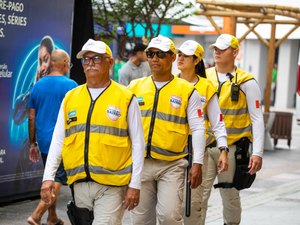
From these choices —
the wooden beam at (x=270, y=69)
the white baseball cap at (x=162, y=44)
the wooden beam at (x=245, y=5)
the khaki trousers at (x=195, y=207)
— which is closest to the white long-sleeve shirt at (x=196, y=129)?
the white baseball cap at (x=162, y=44)

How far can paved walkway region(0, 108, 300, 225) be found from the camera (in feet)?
32.7

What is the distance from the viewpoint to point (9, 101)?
401 inches

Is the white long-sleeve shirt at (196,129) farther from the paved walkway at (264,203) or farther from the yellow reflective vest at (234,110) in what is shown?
the paved walkway at (264,203)

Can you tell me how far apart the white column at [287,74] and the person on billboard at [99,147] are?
36632 mm

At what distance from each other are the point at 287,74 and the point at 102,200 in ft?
122

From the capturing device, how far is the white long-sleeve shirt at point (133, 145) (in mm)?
5953

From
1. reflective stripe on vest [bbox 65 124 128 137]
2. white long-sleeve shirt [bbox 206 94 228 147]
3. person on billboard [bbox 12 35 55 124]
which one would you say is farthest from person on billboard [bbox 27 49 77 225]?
reflective stripe on vest [bbox 65 124 128 137]

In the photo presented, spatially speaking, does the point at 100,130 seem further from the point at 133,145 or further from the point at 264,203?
the point at 264,203

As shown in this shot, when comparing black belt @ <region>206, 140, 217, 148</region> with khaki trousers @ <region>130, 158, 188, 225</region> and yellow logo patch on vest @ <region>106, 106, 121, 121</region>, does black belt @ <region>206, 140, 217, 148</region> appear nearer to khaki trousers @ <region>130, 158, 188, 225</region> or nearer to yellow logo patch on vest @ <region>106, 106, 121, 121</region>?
khaki trousers @ <region>130, 158, 188, 225</region>

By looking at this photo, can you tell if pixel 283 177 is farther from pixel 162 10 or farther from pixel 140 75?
pixel 162 10

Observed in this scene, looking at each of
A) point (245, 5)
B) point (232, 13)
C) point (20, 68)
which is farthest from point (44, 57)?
point (232, 13)

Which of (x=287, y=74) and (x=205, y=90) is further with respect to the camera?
(x=287, y=74)

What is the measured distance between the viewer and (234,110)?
8188 millimetres

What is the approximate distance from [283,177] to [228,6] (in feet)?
13.6
